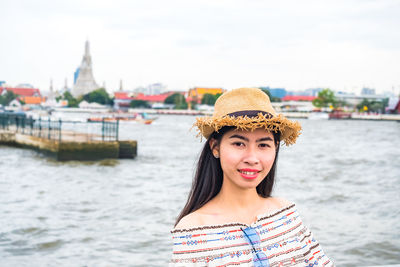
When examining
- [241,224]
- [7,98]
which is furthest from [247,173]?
[7,98]

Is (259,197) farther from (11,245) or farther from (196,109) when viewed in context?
(196,109)

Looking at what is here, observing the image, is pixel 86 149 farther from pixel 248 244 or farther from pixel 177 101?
pixel 177 101

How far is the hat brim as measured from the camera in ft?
5.59

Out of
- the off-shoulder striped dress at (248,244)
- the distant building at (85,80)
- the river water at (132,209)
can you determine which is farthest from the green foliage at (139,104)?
the off-shoulder striped dress at (248,244)

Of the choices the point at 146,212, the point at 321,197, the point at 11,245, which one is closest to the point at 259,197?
the point at 11,245

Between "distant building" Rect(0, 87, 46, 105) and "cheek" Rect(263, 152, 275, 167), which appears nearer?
"cheek" Rect(263, 152, 275, 167)

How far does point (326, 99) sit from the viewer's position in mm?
119625

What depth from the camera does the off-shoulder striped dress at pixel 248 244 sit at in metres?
1.66

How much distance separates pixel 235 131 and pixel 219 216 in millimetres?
278

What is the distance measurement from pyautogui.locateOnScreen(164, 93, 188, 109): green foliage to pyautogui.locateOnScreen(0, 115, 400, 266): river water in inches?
4023

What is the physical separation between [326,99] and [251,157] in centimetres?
12124

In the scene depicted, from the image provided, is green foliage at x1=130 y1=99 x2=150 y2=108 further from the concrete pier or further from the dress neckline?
the dress neckline

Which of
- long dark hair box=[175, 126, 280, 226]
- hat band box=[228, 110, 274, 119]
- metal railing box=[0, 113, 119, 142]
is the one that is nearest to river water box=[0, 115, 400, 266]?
long dark hair box=[175, 126, 280, 226]

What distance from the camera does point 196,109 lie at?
117062mm
